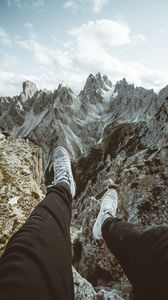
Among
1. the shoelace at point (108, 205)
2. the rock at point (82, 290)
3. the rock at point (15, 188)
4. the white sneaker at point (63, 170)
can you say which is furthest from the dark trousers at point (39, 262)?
the rock at point (15, 188)

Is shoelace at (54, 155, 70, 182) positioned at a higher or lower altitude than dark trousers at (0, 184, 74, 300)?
higher

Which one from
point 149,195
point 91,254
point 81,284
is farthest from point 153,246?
point 149,195

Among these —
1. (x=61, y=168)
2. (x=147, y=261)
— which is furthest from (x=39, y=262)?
(x=61, y=168)

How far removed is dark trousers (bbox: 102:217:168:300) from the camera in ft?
9.96

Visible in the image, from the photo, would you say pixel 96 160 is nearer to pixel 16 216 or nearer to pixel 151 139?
pixel 151 139

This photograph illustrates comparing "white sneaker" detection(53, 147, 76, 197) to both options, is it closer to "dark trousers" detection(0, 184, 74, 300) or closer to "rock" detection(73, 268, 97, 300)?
"dark trousers" detection(0, 184, 74, 300)

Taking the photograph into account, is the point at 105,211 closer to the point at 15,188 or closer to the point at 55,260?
the point at 15,188

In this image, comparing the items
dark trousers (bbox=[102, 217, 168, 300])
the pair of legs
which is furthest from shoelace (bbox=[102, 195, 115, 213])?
dark trousers (bbox=[102, 217, 168, 300])

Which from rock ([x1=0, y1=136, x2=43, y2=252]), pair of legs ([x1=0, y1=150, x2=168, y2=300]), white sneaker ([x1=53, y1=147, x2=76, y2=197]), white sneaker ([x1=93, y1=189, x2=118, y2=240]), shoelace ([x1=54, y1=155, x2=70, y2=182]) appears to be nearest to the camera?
pair of legs ([x1=0, y1=150, x2=168, y2=300])

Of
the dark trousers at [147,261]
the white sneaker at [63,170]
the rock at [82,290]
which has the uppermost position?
the white sneaker at [63,170]

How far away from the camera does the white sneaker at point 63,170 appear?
696cm

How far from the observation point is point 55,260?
10.7ft

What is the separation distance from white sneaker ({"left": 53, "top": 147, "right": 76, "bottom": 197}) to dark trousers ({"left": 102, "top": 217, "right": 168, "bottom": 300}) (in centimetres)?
278

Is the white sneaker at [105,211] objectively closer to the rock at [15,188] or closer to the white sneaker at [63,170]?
the white sneaker at [63,170]
